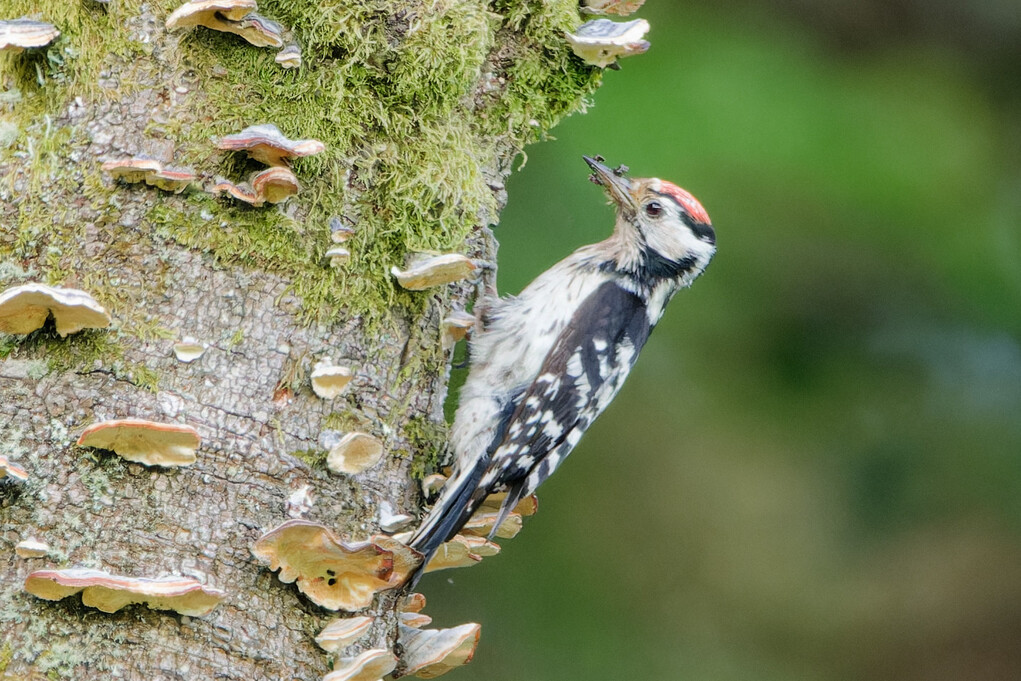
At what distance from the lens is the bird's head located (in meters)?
3.55

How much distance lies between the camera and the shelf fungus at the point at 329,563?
2.02 metres

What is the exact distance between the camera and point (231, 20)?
2.21 m

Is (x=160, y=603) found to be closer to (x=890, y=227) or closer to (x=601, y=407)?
(x=601, y=407)

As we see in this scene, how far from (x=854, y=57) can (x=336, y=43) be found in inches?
127

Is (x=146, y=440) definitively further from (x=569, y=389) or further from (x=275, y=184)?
(x=569, y=389)

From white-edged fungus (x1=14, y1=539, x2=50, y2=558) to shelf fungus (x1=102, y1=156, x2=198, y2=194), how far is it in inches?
29.7

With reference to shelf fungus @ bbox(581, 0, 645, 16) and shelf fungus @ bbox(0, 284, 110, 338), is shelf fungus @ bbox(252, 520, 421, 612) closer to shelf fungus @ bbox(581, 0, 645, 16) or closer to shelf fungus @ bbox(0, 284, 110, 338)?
shelf fungus @ bbox(0, 284, 110, 338)

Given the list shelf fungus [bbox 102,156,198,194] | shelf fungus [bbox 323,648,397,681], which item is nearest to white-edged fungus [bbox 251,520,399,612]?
shelf fungus [bbox 323,648,397,681]

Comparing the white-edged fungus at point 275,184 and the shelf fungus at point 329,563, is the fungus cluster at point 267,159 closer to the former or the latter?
the white-edged fungus at point 275,184

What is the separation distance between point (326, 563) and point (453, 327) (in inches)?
29.5

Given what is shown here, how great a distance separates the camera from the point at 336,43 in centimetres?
234

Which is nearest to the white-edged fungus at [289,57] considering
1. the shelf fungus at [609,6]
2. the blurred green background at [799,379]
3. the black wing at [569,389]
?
the shelf fungus at [609,6]

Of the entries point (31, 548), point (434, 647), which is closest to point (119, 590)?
point (31, 548)

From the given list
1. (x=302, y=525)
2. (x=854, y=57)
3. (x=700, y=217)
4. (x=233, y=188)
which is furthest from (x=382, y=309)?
(x=854, y=57)
